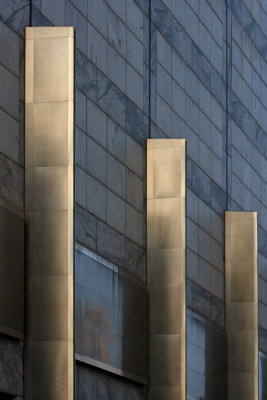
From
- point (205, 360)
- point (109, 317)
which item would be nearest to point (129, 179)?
point (109, 317)

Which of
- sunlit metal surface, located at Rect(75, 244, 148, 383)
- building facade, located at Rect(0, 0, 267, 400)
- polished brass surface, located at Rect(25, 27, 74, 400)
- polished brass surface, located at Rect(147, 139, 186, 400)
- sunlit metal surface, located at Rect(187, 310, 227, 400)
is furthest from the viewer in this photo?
sunlit metal surface, located at Rect(187, 310, 227, 400)

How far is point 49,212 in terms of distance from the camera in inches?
1038

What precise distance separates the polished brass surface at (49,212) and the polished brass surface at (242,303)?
55.6 feet

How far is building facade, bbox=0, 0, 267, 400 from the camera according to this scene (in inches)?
1024

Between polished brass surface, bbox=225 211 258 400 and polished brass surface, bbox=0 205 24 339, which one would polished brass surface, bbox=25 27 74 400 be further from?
polished brass surface, bbox=225 211 258 400

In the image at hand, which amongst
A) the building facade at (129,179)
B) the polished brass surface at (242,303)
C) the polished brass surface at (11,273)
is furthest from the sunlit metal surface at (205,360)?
the polished brass surface at (11,273)

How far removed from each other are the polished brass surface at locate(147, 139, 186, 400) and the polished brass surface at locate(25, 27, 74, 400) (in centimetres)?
829

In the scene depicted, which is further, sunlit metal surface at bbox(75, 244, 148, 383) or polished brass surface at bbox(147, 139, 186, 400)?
polished brass surface at bbox(147, 139, 186, 400)

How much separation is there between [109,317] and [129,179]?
435cm

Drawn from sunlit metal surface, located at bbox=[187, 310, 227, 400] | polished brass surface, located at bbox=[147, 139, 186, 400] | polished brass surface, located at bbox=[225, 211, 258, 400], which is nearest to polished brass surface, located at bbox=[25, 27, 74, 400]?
polished brass surface, located at bbox=[147, 139, 186, 400]

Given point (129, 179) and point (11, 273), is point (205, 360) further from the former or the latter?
point (11, 273)

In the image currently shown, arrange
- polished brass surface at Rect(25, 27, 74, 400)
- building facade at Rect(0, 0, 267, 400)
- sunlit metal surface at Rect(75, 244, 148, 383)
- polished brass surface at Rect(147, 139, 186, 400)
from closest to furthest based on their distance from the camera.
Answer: polished brass surface at Rect(25, 27, 74, 400)
building facade at Rect(0, 0, 267, 400)
sunlit metal surface at Rect(75, 244, 148, 383)
polished brass surface at Rect(147, 139, 186, 400)

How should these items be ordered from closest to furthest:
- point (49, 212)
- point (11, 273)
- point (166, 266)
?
point (11, 273), point (49, 212), point (166, 266)

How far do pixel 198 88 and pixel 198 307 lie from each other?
24.3 feet
